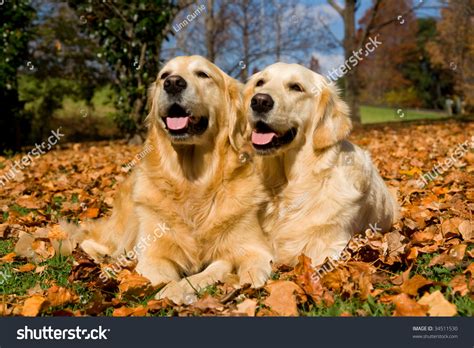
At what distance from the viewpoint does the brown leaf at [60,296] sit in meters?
2.56

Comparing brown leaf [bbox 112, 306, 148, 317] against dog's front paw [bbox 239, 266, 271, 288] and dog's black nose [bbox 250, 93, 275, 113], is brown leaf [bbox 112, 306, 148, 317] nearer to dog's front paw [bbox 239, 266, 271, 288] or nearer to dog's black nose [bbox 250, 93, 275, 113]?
dog's front paw [bbox 239, 266, 271, 288]

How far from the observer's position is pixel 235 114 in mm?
3654

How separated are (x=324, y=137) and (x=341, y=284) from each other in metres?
1.13

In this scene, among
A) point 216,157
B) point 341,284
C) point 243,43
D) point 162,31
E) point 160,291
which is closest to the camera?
point 341,284

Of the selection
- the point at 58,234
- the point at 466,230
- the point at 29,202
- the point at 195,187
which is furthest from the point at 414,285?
the point at 29,202

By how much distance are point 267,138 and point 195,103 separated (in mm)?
541

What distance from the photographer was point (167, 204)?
3412 mm

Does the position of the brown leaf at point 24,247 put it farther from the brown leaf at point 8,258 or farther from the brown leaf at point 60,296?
the brown leaf at point 60,296

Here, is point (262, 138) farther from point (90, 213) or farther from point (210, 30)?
point (210, 30)

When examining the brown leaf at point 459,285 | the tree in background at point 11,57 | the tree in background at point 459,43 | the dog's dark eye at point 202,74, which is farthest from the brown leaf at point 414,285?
the tree in background at point 459,43

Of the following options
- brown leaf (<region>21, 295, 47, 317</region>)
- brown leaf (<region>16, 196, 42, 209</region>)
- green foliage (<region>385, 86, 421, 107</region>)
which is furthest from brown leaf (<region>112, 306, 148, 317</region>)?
green foliage (<region>385, 86, 421, 107</region>)

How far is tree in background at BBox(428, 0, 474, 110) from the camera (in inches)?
818

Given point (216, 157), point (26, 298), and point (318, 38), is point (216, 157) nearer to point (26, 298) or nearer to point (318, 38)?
point (26, 298)

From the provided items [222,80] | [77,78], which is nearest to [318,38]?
[77,78]
